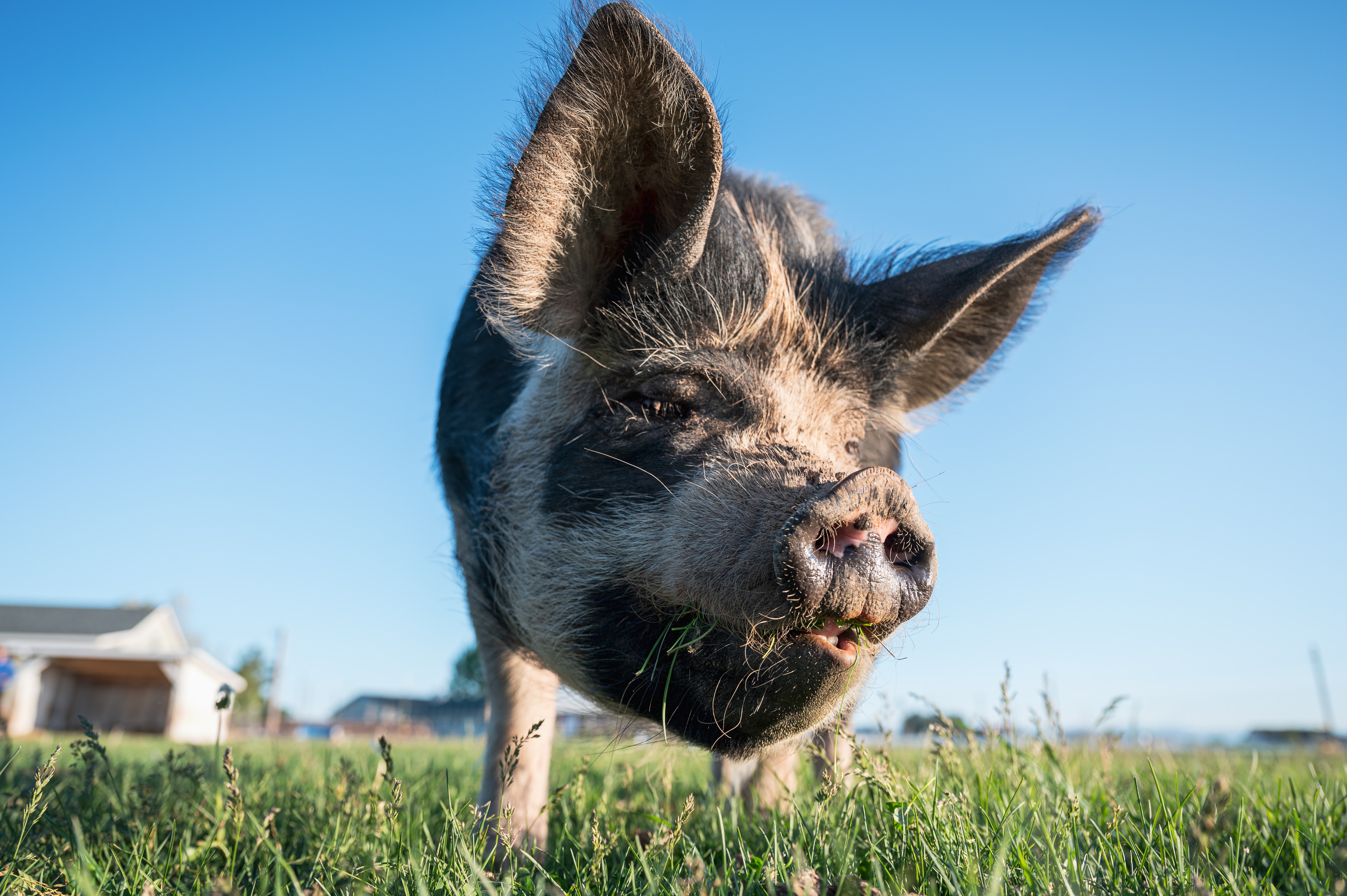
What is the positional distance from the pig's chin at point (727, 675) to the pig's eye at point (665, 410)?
1.82 feet

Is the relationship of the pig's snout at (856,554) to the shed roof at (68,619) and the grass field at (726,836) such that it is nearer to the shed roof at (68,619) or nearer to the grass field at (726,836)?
the grass field at (726,836)

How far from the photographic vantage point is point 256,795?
269cm

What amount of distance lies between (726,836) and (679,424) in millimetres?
1226

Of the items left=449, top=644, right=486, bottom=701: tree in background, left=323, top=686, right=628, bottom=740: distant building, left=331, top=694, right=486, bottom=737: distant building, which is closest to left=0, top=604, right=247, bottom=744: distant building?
left=323, top=686, right=628, bottom=740: distant building

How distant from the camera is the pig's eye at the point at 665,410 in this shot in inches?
101

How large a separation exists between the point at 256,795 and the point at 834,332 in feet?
7.95

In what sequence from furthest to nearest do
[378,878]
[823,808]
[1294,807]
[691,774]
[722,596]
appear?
[691,774] < [1294,807] < [722,596] < [823,808] < [378,878]

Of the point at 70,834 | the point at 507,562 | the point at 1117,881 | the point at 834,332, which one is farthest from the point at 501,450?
the point at 1117,881

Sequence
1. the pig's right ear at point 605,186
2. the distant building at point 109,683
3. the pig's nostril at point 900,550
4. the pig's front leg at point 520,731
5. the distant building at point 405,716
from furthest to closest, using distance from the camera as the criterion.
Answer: the distant building at point 405,716
the distant building at point 109,683
the pig's front leg at point 520,731
the pig's right ear at point 605,186
the pig's nostril at point 900,550

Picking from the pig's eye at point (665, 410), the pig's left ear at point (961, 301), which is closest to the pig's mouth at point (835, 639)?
the pig's eye at point (665, 410)

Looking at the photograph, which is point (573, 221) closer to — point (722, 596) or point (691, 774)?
point (722, 596)

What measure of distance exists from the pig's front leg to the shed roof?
98.4ft

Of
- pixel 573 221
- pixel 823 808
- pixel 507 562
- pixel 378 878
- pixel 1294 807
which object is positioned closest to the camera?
pixel 378 878

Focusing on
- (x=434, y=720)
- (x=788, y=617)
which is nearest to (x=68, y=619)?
(x=434, y=720)
